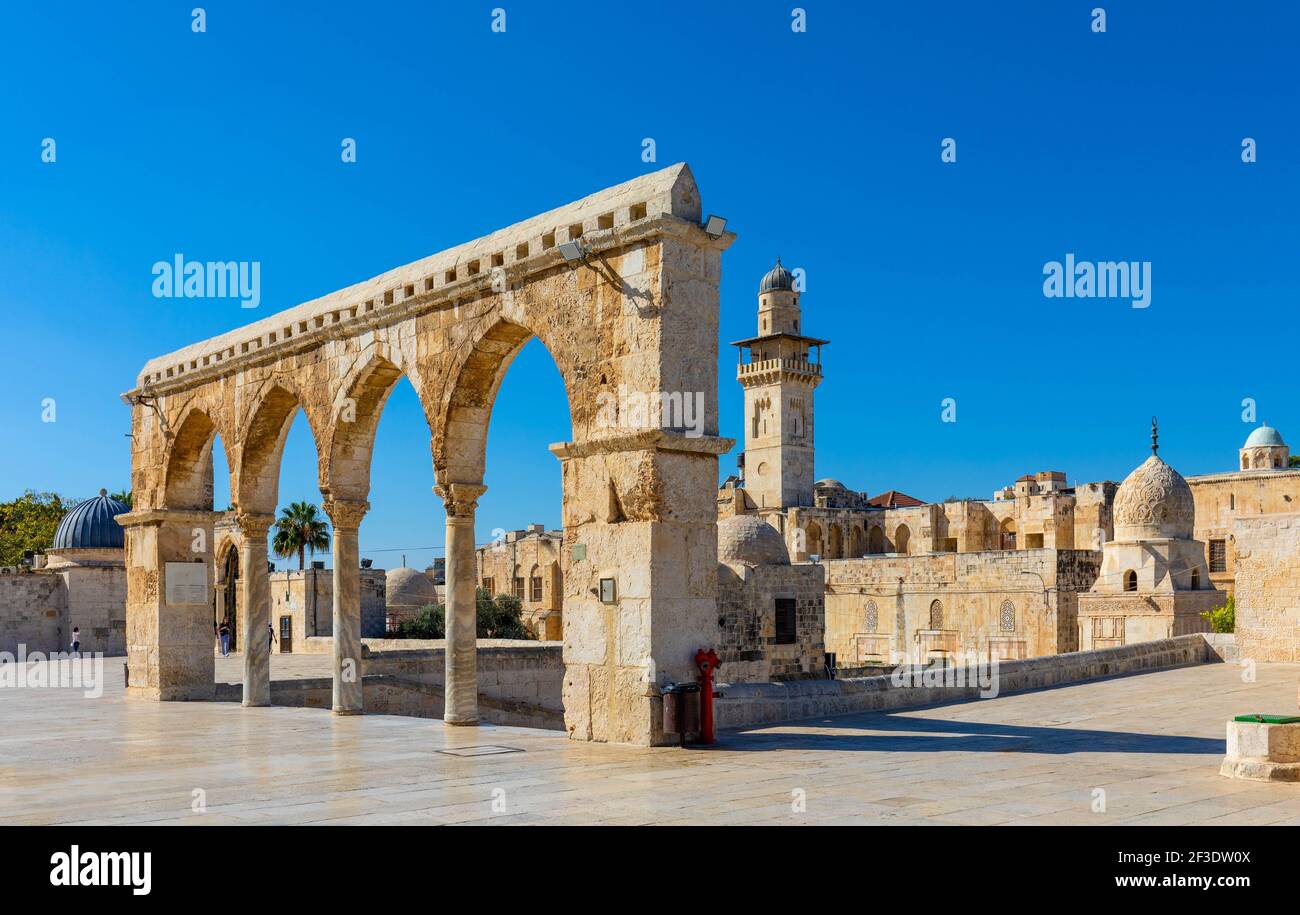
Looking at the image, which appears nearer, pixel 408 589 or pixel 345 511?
pixel 345 511

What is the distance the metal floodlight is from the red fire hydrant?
12.1 ft

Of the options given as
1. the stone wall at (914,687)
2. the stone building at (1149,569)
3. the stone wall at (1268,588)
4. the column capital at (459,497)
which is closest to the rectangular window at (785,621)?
the stone wall at (914,687)

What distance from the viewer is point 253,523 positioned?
1579cm

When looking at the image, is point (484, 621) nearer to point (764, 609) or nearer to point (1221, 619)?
point (764, 609)

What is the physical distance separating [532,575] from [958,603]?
72.6 ft

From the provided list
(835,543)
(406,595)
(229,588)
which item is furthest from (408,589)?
(835,543)

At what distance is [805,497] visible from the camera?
6550cm

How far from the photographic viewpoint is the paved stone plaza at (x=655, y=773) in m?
6.39

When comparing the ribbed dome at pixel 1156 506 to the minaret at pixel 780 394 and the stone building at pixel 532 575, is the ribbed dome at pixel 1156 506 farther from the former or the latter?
the minaret at pixel 780 394

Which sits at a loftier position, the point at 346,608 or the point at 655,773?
the point at 346,608

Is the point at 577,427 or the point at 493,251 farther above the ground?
the point at 493,251
